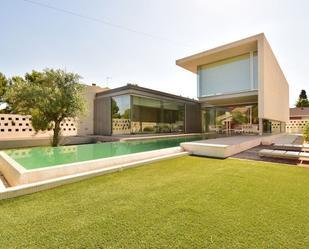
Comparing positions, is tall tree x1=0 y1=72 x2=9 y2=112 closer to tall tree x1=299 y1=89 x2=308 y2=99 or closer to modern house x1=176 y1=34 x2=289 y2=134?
modern house x1=176 y1=34 x2=289 y2=134

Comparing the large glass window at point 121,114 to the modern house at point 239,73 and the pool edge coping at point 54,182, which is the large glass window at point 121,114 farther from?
the pool edge coping at point 54,182

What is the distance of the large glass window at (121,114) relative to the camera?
47.9 feet

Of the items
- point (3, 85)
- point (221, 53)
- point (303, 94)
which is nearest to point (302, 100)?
point (303, 94)

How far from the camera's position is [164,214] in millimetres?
2848

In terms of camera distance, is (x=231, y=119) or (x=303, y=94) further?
(x=303, y=94)

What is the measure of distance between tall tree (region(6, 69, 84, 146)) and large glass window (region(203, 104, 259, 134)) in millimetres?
14425

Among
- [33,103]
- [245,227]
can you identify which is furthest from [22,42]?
[245,227]

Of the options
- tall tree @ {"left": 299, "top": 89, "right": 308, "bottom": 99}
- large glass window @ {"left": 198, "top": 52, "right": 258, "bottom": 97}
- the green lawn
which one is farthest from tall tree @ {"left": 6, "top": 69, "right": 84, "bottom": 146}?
tall tree @ {"left": 299, "top": 89, "right": 308, "bottom": 99}

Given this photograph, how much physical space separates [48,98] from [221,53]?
10883mm

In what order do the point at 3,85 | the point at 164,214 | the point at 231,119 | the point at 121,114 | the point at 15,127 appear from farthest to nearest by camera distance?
the point at 231,119, the point at 3,85, the point at 121,114, the point at 15,127, the point at 164,214

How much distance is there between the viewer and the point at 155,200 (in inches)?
132

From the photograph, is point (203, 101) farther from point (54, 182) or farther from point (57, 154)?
point (54, 182)

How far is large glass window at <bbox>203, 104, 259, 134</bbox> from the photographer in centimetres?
1786

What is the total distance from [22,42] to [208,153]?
10755mm
